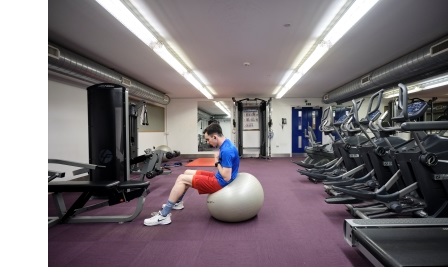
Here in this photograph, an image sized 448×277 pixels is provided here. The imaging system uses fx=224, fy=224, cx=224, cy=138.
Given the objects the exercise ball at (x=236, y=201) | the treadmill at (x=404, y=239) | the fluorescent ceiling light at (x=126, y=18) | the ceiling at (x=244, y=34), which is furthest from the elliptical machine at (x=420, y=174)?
the fluorescent ceiling light at (x=126, y=18)

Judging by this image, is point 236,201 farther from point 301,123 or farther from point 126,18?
point 301,123

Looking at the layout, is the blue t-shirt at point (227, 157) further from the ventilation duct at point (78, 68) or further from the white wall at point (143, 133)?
the white wall at point (143, 133)

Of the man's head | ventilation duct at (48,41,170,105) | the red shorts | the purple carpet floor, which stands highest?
ventilation duct at (48,41,170,105)

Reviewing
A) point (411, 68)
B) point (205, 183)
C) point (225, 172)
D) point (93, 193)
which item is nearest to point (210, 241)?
point (205, 183)

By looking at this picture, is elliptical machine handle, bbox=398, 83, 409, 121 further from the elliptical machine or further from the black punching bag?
the black punching bag

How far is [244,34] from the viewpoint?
3.89 m

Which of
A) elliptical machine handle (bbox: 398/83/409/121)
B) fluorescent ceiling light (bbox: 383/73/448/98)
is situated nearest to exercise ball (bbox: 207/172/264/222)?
elliptical machine handle (bbox: 398/83/409/121)

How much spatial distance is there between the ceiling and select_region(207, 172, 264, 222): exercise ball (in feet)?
7.89

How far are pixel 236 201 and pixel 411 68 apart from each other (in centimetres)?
465

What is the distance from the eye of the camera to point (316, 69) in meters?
6.05

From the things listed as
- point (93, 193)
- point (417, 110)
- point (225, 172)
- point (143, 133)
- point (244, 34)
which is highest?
point (244, 34)

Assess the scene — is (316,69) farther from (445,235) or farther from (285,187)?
(445,235)

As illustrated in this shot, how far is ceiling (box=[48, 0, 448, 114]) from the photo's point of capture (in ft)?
10.1
